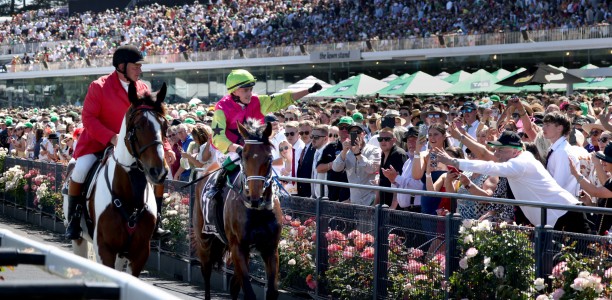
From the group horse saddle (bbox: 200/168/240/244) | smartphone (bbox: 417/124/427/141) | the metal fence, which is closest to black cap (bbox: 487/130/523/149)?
the metal fence

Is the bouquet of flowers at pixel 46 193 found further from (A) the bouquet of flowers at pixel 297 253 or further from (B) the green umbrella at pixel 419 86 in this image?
(B) the green umbrella at pixel 419 86

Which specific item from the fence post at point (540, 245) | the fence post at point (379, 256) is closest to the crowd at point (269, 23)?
the fence post at point (379, 256)

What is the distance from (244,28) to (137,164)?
50524 mm

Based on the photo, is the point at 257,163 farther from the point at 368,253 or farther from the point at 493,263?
the point at 493,263

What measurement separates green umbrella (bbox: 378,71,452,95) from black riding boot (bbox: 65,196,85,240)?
19639 millimetres

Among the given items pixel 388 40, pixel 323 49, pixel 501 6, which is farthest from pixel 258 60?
pixel 501 6

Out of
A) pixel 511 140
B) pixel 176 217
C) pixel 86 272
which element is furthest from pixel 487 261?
pixel 176 217

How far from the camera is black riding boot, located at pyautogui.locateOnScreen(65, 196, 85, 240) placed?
27.2 feet

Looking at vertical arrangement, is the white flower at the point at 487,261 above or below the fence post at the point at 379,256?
above

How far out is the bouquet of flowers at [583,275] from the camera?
5.96m

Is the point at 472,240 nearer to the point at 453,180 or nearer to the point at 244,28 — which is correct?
the point at 453,180

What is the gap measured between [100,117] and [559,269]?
160 inches

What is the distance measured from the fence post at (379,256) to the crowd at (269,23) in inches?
1201

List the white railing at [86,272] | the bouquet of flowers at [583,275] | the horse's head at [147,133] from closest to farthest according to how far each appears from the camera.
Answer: the white railing at [86,272], the bouquet of flowers at [583,275], the horse's head at [147,133]
